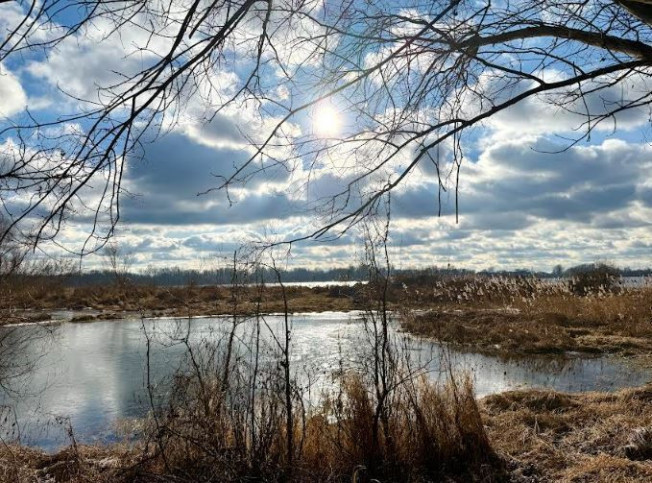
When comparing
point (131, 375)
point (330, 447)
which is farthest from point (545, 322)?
point (330, 447)

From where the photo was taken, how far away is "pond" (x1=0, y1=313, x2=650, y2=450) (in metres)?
7.48

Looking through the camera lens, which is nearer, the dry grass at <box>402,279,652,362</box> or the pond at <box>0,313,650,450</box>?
the pond at <box>0,313,650,450</box>

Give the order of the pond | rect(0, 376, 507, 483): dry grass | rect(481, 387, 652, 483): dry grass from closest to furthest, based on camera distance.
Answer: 1. rect(0, 376, 507, 483): dry grass
2. rect(481, 387, 652, 483): dry grass
3. the pond

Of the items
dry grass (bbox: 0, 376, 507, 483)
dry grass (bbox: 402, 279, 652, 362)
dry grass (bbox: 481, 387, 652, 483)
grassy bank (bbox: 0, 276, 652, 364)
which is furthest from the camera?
dry grass (bbox: 402, 279, 652, 362)

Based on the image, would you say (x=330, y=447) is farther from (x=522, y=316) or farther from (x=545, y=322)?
(x=522, y=316)

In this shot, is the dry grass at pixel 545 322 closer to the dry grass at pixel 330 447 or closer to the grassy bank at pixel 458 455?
the grassy bank at pixel 458 455

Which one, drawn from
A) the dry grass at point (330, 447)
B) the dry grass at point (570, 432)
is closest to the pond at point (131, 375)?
the dry grass at point (570, 432)

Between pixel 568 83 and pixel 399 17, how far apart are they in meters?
0.98

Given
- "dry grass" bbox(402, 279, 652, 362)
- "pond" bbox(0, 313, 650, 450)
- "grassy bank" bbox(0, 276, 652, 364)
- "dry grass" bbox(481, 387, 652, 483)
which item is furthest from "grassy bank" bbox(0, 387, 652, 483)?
"dry grass" bbox(402, 279, 652, 362)

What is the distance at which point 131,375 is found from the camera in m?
11.0

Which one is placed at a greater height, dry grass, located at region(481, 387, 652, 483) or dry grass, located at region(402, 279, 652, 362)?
dry grass, located at region(402, 279, 652, 362)

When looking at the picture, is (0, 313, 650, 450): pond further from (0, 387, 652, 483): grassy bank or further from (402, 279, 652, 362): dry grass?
(402, 279, 652, 362): dry grass

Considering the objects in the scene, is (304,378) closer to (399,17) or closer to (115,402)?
(115,402)

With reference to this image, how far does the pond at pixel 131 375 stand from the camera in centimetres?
748
